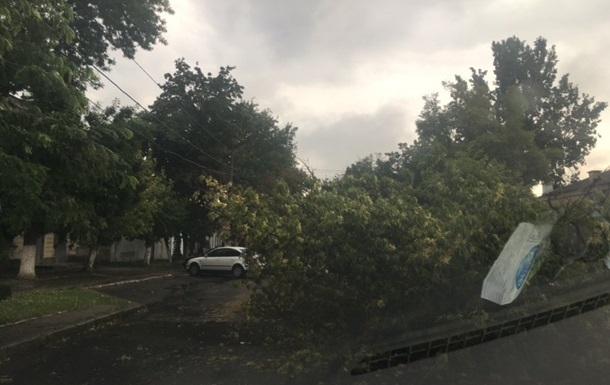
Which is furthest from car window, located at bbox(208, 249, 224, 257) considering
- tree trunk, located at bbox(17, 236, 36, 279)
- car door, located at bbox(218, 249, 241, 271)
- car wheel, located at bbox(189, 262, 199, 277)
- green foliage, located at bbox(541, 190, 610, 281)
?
green foliage, located at bbox(541, 190, 610, 281)

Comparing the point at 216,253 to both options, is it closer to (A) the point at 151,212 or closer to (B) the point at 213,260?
(B) the point at 213,260

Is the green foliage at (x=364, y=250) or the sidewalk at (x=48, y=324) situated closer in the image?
the green foliage at (x=364, y=250)

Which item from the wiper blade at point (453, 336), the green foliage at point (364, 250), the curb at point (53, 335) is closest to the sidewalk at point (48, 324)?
the curb at point (53, 335)

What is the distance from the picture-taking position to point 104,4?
18141 millimetres

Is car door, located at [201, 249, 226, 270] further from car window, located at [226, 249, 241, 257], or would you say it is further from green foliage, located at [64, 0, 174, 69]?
green foliage, located at [64, 0, 174, 69]

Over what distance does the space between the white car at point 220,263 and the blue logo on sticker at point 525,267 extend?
1735 centimetres

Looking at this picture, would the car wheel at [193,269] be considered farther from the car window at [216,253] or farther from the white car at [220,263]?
the car window at [216,253]

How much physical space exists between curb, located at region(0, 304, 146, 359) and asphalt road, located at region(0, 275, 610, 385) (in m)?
0.16

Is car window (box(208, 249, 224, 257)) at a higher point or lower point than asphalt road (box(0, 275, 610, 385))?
higher

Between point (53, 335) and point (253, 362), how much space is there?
4.05m

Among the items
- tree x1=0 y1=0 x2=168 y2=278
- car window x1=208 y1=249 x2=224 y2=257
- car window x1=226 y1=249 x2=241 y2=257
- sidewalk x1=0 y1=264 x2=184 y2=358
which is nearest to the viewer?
tree x1=0 y1=0 x2=168 y2=278

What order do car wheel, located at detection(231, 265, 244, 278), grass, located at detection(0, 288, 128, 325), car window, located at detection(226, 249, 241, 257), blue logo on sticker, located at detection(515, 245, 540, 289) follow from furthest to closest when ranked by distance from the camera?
car window, located at detection(226, 249, 241, 257)
car wheel, located at detection(231, 265, 244, 278)
grass, located at detection(0, 288, 128, 325)
blue logo on sticker, located at detection(515, 245, 540, 289)

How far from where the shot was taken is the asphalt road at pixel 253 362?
18.6 feet

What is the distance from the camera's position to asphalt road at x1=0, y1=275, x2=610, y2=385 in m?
5.68
